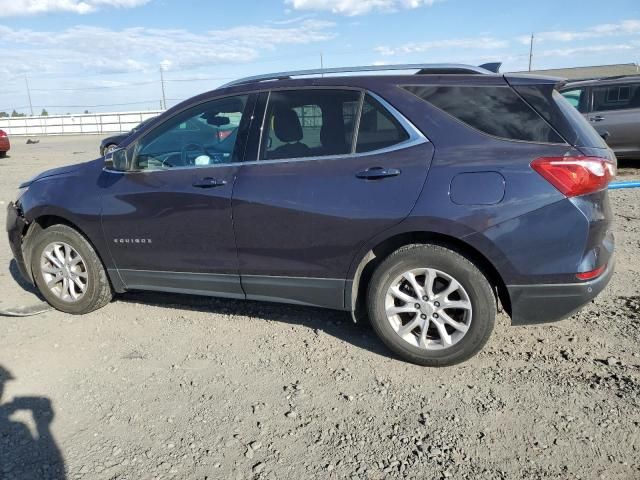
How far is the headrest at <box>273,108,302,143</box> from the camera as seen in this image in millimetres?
3719

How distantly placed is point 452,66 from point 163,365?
2.79 meters

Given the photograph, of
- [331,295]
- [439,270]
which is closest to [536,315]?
[439,270]

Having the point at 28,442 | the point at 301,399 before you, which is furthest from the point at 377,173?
the point at 28,442

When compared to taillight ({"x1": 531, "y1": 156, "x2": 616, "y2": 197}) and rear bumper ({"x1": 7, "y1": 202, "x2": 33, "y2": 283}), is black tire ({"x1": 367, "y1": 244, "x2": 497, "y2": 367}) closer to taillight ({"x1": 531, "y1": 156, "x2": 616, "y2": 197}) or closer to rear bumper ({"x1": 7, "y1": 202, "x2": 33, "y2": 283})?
taillight ({"x1": 531, "y1": 156, "x2": 616, "y2": 197})

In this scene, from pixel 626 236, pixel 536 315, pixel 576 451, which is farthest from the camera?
pixel 626 236

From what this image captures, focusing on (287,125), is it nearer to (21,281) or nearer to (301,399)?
(301,399)

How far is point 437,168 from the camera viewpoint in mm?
3217

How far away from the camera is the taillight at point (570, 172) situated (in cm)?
301

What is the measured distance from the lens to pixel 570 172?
118 inches

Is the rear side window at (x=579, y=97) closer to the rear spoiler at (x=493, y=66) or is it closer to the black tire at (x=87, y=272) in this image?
the rear spoiler at (x=493, y=66)

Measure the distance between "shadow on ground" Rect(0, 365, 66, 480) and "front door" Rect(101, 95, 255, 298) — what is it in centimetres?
126

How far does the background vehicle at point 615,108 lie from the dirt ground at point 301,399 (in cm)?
692

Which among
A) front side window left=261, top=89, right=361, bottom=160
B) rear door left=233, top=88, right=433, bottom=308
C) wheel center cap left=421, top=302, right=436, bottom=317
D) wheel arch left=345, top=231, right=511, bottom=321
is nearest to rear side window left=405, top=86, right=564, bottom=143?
rear door left=233, top=88, right=433, bottom=308

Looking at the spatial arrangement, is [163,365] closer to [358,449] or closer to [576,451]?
[358,449]
